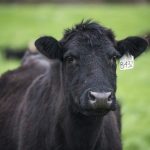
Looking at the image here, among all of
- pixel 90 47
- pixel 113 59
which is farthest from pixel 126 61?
pixel 90 47

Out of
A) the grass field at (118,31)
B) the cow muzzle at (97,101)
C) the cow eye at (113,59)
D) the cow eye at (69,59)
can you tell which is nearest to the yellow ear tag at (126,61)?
the cow eye at (113,59)

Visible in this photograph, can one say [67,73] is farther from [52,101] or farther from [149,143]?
[149,143]

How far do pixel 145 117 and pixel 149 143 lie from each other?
2155mm

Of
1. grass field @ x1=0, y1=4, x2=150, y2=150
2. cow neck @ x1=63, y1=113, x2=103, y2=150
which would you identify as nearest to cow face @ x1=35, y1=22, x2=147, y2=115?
cow neck @ x1=63, y1=113, x2=103, y2=150

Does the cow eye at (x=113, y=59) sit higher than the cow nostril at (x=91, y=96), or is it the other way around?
the cow eye at (x=113, y=59)

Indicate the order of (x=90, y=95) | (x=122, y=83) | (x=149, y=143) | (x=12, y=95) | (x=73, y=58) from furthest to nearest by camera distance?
(x=122, y=83), (x=149, y=143), (x=12, y=95), (x=73, y=58), (x=90, y=95)

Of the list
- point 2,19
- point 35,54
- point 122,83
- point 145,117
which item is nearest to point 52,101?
point 35,54

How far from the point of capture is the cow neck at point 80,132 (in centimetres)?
843

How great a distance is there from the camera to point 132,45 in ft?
29.0

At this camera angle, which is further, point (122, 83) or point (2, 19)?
point (2, 19)

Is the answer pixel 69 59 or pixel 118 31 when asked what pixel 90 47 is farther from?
pixel 118 31

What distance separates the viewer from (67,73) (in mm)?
8383

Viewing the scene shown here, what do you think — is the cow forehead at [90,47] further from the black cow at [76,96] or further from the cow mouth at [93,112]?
the cow mouth at [93,112]

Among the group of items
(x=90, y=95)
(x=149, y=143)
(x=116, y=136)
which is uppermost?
(x=90, y=95)
